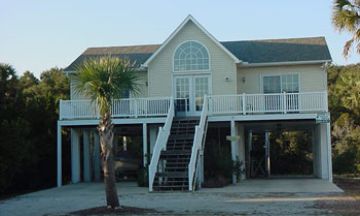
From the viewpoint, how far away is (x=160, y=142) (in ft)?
82.0

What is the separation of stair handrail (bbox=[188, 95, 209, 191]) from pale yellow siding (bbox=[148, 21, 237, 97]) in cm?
191

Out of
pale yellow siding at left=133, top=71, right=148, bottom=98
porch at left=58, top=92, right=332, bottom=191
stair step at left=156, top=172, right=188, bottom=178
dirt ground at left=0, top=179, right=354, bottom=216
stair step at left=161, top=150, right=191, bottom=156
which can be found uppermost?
pale yellow siding at left=133, top=71, right=148, bottom=98

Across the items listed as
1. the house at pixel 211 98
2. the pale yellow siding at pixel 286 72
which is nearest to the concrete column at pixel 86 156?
the house at pixel 211 98

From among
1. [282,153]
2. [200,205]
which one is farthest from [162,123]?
[282,153]

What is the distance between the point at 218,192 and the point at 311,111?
7.45m

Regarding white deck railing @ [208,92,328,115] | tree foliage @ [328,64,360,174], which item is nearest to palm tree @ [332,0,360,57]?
white deck railing @ [208,92,328,115]

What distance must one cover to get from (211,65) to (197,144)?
603cm

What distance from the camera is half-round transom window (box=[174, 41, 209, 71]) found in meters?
29.6

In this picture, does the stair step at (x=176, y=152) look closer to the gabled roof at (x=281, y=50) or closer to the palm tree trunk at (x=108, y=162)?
the gabled roof at (x=281, y=50)

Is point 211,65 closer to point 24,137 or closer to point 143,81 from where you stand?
point 143,81

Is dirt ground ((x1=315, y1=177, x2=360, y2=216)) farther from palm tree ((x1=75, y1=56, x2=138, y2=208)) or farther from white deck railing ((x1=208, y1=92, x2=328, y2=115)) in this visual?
white deck railing ((x1=208, y1=92, x2=328, y2=115))

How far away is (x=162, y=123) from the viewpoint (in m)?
28.4

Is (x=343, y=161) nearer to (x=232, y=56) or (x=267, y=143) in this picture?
(x=267, y=143)

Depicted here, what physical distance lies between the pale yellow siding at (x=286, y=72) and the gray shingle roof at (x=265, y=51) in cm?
48
